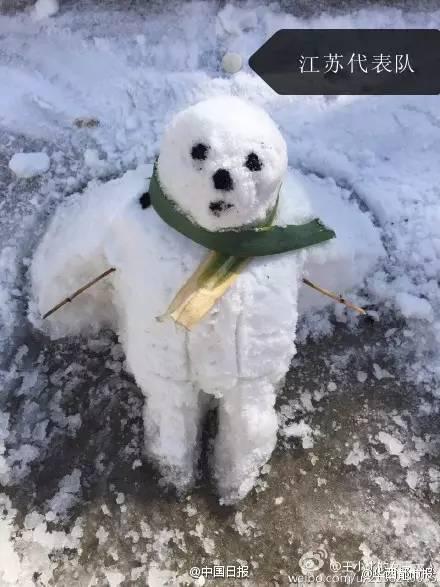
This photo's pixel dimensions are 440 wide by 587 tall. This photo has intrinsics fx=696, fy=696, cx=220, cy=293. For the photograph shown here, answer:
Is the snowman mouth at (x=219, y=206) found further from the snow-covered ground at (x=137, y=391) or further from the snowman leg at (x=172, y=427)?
the snow-covered ground at (x=137, y=391)

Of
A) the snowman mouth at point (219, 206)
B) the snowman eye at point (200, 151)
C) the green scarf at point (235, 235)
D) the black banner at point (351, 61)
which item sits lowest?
the black banner at point (351, 61)

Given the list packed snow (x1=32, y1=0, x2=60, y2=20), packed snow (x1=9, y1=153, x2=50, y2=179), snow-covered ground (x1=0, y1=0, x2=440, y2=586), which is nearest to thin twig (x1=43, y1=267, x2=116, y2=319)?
snow-covered ground (x1=0, y1=0, x2=440, y2=586)

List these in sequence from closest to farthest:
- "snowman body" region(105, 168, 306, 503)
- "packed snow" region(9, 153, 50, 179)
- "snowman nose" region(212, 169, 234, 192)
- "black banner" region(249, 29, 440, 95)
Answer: "snowman nose" region(212, 169, 234, 192), "snowman body" region(105, 168, 306, 503), "packed snow" region(9, 153, 50, 179), "black banner" region(249, 29, 440, 95)

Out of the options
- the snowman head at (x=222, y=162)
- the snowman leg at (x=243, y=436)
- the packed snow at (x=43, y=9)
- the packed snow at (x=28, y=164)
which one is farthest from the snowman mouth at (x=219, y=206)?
the packed snow at (x=43, y=9)

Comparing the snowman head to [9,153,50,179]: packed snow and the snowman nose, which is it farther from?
[9,153,50,179]: packed snow

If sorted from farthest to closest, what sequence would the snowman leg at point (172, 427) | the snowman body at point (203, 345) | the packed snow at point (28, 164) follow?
the packed snow at point (28, 164), the snowman leg at point (172, 427), the snowman body at point (203, 345)

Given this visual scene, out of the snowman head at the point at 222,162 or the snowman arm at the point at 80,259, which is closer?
the snowman head at the point at 222,162

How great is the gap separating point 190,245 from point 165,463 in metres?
0.44

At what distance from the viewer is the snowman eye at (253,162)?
1.03m

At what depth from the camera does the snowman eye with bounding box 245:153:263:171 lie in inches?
40.7

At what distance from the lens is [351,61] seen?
5.73 feet

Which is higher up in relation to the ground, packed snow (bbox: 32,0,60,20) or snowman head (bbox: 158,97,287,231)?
snowman head (bbox: 158,97,287,231)

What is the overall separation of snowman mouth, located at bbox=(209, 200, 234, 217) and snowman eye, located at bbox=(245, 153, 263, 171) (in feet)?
0.21

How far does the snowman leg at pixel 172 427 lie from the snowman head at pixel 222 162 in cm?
33
